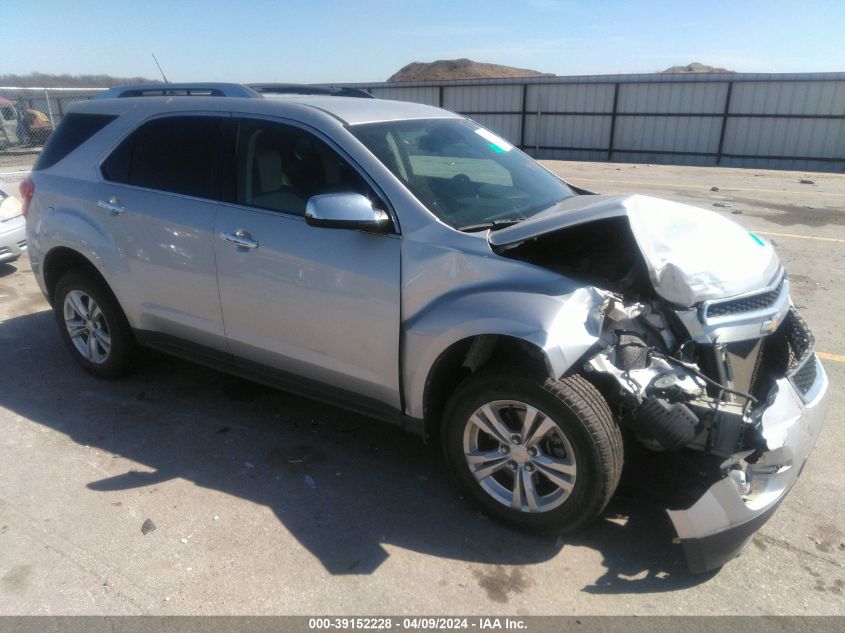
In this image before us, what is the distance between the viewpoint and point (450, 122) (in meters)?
3.96

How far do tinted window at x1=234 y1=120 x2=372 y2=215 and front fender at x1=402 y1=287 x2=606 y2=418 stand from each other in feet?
2.58

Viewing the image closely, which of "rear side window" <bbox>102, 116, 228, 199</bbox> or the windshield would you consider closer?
the windshield

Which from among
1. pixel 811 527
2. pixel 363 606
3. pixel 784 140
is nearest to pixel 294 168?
pixel 363 606

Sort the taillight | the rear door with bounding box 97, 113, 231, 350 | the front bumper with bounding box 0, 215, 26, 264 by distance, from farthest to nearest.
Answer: the front bumper with bounding box 0, 215, 26, 264 < the taillight < the rear door with bounding box 97, 113, 231, 350

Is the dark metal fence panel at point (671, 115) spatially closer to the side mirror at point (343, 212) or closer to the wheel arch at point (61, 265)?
the wheel arch at point (61, 265)

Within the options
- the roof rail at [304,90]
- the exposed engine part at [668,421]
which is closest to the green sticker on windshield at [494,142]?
the roof rail at [304,90]

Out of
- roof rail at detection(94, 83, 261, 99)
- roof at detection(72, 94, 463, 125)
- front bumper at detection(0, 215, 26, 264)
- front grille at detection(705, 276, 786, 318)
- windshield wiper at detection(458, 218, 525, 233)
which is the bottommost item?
front bumper at detection(0, 215, 26, 264)

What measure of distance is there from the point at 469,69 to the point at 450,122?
71096 millimetres

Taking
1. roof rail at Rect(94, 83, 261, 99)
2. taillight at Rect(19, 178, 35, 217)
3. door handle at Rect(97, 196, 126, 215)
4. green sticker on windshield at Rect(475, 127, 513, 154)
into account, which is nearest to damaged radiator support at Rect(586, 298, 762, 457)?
green sticker on windshield at Rect(475, 127, 513, 154)

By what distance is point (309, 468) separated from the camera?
3484mm

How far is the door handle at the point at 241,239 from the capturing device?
3371mm

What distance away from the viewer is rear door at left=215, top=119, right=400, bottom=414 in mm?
3064

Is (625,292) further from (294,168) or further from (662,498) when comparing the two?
(294,168)

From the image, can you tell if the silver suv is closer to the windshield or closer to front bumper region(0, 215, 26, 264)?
the windshield
